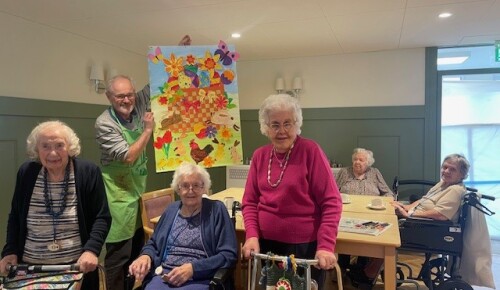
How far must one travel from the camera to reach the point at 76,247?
170 centimetres

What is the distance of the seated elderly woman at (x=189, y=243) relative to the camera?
175 cm

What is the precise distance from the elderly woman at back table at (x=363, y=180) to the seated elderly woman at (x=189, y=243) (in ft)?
6.93

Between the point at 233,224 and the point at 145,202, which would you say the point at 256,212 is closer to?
the point at 233,224

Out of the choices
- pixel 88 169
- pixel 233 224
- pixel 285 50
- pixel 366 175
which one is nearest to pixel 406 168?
pixel 366 175

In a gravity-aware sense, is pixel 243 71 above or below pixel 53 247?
above

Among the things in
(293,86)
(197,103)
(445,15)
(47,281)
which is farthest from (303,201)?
(293,86)

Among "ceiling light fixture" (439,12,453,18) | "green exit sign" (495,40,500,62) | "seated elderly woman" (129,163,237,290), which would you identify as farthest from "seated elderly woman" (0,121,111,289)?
"green exit sign" (495,40,500,62)

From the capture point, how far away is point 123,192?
2.13 metres

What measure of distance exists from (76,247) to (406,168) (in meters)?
3.67

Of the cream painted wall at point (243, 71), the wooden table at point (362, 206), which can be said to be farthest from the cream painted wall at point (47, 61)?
the wooden table at point (362, 206)

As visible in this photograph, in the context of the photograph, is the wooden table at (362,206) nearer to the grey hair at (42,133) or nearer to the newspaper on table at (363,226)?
the newspaper on table at (363,226)

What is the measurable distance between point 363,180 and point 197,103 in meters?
2.15

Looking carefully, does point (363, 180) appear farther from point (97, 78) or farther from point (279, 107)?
point (97, 78)

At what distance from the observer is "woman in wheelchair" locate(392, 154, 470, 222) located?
2.48m
